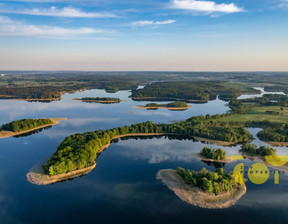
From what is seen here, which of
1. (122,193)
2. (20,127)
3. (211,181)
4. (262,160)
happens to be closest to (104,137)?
(122,193)

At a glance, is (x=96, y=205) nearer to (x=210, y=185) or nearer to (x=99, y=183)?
(x=99, y=183)

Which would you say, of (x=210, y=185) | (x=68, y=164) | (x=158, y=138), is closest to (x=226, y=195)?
(x=210, y=185)

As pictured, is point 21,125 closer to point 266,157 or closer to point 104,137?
point 104,137

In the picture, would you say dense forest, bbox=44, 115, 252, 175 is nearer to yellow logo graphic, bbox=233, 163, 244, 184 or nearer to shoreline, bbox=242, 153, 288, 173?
shoreline, bbox=242, 153, 288, 173

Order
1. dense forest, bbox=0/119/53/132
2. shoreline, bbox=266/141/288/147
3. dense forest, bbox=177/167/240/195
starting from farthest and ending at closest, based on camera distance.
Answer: dense forest, bbox=0/119/53/132 < shoreline, bbox=266/141/288/147 < dense forest, bbox=177/167/240/195

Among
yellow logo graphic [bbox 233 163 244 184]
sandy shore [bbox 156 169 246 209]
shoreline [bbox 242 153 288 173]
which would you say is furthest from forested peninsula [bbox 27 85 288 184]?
sandy shore [bbox 156 169 246 209]

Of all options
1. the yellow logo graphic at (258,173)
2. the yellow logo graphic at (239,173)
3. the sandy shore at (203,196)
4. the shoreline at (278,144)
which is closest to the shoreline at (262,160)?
the yellow logo graphic at (258,173)

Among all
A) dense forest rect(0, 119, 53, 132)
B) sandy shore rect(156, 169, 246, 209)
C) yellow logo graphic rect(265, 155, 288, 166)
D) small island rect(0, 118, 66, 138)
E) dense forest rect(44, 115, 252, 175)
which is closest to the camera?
sandy shore rect(156, 169, 246, 209)
